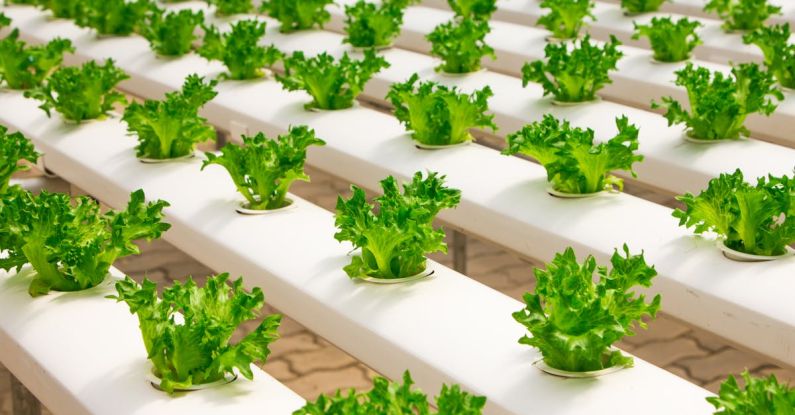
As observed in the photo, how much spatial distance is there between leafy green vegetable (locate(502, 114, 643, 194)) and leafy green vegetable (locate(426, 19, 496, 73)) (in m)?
1.81

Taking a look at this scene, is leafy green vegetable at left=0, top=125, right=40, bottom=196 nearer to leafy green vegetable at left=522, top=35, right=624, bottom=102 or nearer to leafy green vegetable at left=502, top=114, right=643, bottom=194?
leafy green vegetable at left=502, top=114, right=643, bottom=194

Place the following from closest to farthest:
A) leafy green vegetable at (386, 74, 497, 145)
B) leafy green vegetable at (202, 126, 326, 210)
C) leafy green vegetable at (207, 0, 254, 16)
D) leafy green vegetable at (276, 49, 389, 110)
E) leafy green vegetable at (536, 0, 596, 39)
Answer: leafy green vegetable at (202, 126, 326, 210)
leafy green vegetable at (386, 74, 497, 145)
leafy green vegetable at (276, 49, 389, 110)
leafy green vegetable at (536, 0, 596, 39)
leafy green vegetable at (207, 0, 254, 16)

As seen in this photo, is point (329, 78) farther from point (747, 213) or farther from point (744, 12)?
point (747, 213)

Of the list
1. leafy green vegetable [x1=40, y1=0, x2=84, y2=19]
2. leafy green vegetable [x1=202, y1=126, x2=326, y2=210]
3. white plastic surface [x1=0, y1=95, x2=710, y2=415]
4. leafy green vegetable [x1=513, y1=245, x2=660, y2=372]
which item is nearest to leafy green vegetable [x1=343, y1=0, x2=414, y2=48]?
white plastic surface [x1=0, y1=95, x2=710, y2=415]

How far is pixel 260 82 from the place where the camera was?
6652 millimetres

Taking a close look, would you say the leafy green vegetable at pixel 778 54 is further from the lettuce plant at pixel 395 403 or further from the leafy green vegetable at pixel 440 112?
the lettuce plant at pixel 395 403

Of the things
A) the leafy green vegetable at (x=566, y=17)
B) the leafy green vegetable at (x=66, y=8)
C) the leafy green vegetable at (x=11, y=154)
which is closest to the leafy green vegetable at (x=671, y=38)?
the leafy green vegetable at (x=566, y=17)

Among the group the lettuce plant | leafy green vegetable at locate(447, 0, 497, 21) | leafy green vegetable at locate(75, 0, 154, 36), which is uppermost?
the lettuce plant

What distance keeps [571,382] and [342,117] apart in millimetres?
2928

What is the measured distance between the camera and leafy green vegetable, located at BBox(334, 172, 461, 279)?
3.82 m

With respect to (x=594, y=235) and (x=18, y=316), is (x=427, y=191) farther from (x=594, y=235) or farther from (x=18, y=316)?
(x=18, y=316)

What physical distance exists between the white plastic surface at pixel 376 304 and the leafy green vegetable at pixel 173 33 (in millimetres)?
1828

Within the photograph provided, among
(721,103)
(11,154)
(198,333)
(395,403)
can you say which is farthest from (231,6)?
(395,403)

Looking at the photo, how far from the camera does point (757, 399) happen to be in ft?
8.72
